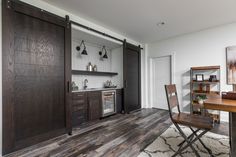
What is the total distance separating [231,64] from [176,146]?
276 cm

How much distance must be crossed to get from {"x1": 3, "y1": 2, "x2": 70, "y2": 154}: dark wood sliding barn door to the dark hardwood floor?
0.77ft

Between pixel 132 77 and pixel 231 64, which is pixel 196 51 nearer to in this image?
pixel 231 64

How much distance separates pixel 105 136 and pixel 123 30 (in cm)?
290

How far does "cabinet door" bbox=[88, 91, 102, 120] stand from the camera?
3271 mm

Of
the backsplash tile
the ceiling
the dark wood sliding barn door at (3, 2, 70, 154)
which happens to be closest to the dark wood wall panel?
the dark wood sliding barn door at (3, 2, 70, 154)

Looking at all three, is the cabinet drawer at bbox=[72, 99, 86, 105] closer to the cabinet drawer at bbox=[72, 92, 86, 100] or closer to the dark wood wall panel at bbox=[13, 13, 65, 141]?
the cabinet drawer at bbox=[72, 92, 86, 100]

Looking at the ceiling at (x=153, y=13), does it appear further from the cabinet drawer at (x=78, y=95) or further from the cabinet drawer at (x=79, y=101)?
the cabinet drawer at (x=79, y=101)

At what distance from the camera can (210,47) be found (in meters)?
3.64

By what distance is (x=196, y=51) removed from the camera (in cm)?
389

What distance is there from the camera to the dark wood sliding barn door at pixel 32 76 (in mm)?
1882

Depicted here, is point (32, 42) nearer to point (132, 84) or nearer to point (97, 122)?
point (97, 122)

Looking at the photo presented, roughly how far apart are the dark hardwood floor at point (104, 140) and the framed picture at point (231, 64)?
3.94 feet

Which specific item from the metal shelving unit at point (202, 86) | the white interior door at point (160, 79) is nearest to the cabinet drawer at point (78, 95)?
the white interior door at point (160, 79)

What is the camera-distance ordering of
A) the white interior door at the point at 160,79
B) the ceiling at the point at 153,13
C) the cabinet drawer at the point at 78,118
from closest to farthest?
the ceiling at the point at 153,13
the cabinet drawer at the point at 78,118
the white interior door at the point at 160,79
